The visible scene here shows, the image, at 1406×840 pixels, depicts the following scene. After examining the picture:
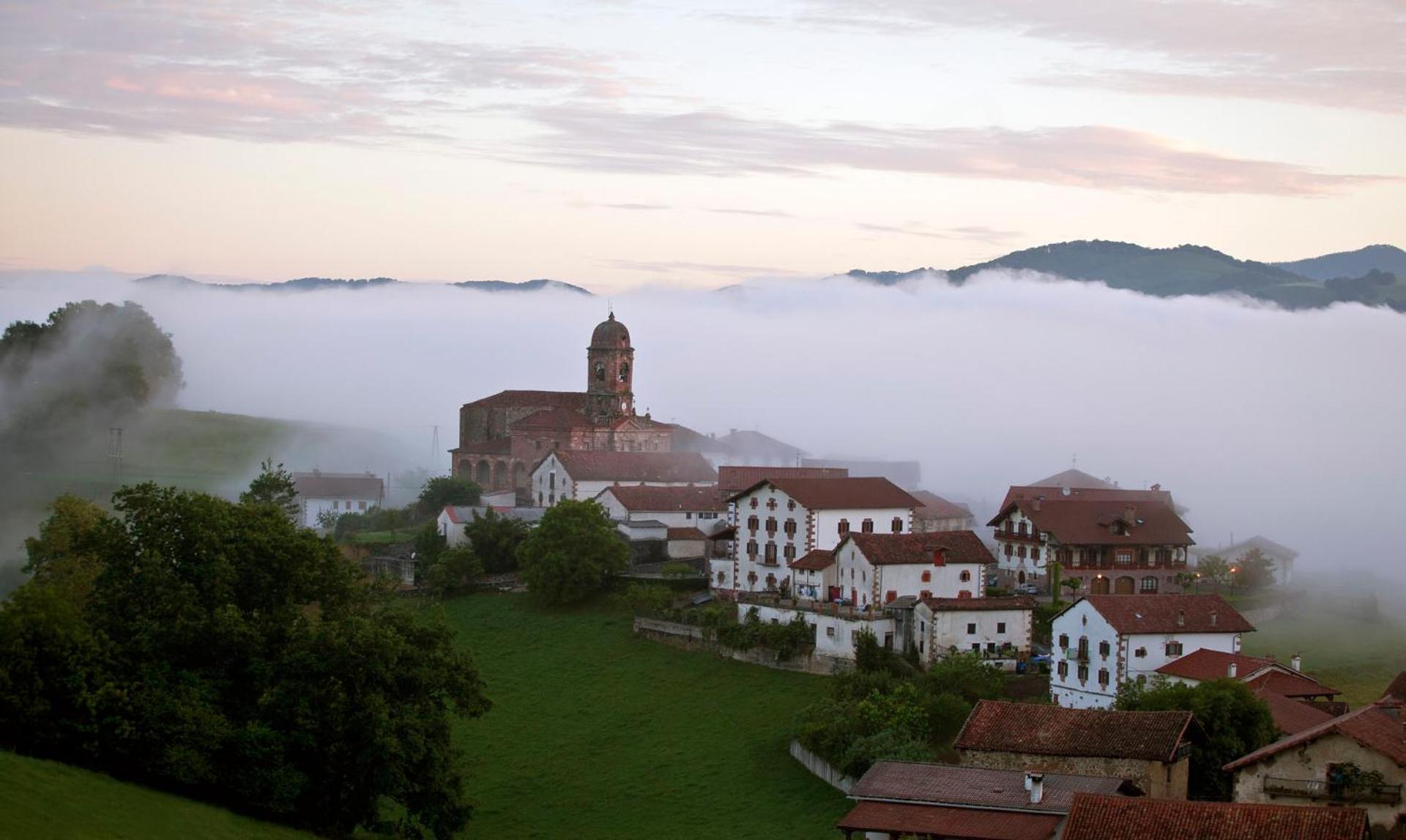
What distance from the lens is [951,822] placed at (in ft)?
147

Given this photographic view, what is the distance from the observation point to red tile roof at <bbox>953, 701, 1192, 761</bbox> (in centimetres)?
4931

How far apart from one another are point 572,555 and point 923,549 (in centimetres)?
1970

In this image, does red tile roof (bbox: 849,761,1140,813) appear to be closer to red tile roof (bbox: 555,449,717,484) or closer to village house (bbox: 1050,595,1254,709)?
village house (bbox: 1050,595,1254,709)

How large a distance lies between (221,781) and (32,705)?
17.9ft

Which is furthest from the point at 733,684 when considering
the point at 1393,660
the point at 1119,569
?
the point at 1393,660

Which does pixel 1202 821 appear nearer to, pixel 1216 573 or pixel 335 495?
pixel 1216 573

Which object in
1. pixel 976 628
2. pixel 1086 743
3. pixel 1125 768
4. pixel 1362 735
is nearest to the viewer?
pixel 1362 735

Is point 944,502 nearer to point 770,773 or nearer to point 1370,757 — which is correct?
point 770,773

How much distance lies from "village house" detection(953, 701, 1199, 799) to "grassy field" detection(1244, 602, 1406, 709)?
43.5 feet

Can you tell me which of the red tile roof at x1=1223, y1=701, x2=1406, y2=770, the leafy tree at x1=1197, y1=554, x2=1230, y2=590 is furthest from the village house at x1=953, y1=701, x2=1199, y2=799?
the leafy tree at x1=1197, y1=554, x2=1230, y2=590

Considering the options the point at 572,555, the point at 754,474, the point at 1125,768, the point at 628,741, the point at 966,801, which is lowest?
the point at 628,741

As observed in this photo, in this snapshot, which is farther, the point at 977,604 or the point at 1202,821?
the point at 977,604

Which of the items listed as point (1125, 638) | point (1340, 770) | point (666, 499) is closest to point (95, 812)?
point (1340, 770)

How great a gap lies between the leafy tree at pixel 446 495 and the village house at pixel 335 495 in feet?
33.2
